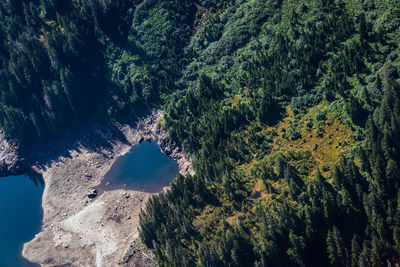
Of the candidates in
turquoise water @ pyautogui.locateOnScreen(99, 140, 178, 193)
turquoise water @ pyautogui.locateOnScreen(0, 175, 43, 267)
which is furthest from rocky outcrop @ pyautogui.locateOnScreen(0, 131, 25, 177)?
turquoise water @ pyautogui.locateOnScreen(99, 140, 178, 193)

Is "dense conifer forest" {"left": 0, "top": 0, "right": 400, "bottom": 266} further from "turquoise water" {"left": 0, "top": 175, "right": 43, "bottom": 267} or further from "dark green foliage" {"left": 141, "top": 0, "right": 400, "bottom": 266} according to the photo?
"turquoise water" {"left": 0, "top": 175, "right": 43, "bottom": 267}

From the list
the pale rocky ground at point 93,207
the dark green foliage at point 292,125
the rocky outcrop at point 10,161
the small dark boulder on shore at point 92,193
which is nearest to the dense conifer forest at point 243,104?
the dark green foliage at point 292,125

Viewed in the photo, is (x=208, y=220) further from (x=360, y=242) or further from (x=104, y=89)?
(x=104, y=89)

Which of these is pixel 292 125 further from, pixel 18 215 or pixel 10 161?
pixel 10 161

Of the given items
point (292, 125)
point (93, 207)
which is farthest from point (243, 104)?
point (93, 207)

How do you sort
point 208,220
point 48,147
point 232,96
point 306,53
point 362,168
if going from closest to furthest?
point 362,168
point 208,220
point 306,53
point 232,96
point 48,147

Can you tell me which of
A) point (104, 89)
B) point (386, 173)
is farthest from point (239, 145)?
point (104, 89)
